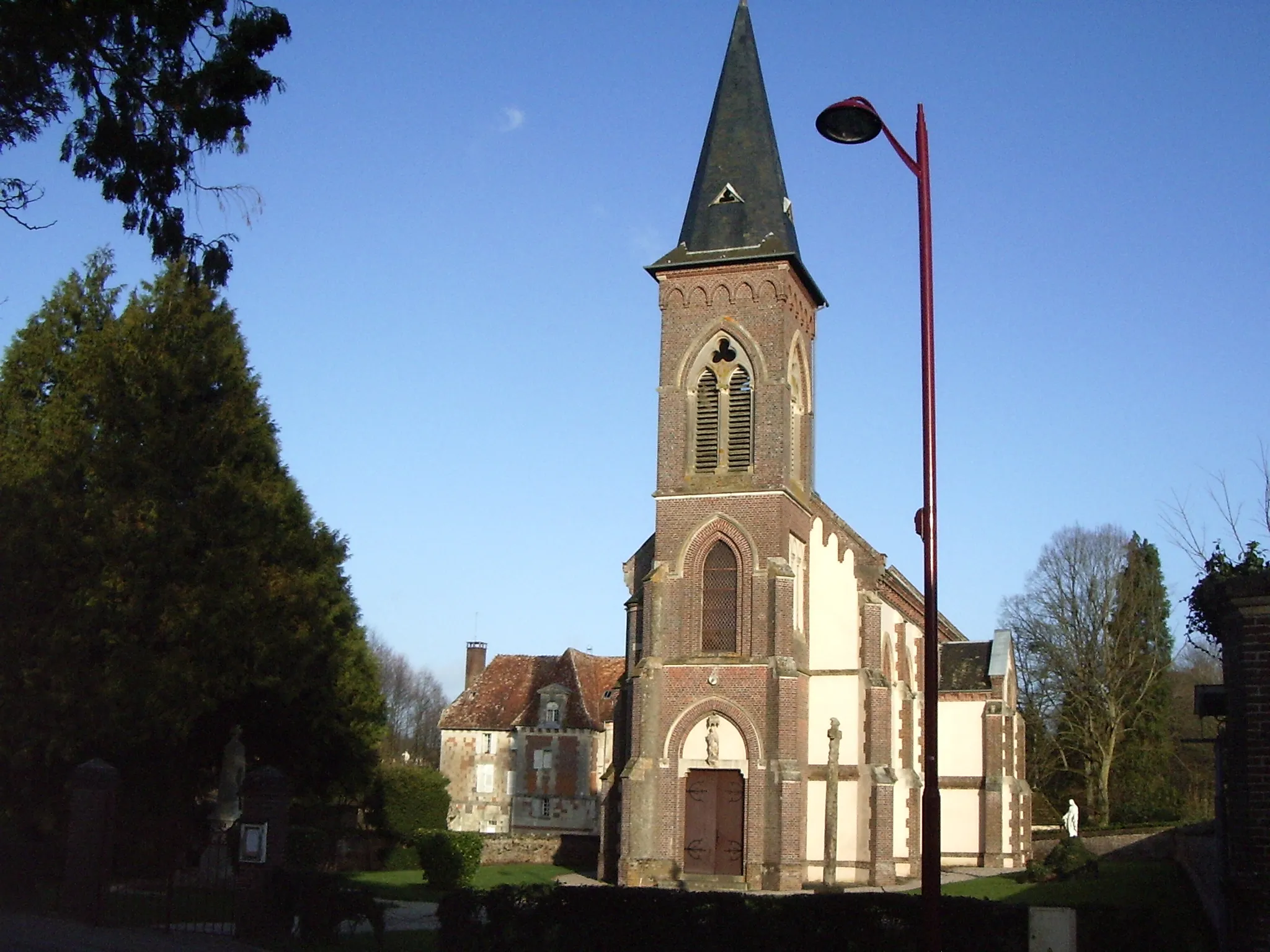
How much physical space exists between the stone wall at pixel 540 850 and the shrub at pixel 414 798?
238 inches

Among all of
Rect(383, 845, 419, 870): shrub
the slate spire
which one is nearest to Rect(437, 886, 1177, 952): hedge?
the slate spire

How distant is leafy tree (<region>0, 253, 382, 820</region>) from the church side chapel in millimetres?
7954

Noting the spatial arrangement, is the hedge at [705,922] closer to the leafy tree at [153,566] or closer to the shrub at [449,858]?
the leafy tree at [153,566]

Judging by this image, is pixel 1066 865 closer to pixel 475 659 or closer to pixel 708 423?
pixel 708 423

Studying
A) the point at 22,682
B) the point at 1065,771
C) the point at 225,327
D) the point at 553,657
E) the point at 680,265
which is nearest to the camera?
the point at 22,682

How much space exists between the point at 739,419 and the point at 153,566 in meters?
15.0

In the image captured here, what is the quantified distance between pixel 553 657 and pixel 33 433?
1343 inches

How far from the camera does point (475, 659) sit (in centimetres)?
6291

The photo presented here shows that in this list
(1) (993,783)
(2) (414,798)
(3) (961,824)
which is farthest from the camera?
(2) (414,798)

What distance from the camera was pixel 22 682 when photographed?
83.2 feet

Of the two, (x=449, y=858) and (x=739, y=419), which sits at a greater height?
(x=739, y=419)

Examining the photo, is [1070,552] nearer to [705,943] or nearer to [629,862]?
[629,862]

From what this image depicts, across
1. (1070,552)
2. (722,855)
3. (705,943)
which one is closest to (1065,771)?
(1070,552)

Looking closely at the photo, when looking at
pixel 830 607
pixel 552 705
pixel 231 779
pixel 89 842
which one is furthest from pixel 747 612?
pixel 552 705
